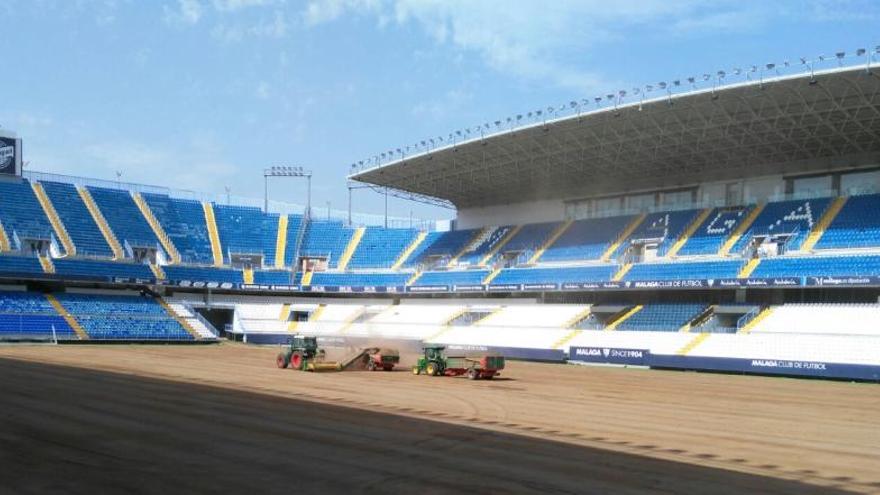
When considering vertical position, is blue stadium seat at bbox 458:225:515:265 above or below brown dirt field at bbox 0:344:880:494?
above

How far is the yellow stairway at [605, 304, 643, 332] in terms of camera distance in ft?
168

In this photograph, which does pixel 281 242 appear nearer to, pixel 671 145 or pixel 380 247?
pixel 380 247

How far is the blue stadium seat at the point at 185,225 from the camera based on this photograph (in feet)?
227

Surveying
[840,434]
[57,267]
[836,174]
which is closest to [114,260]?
[57,267]

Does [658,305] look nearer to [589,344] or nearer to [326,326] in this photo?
[589,344]

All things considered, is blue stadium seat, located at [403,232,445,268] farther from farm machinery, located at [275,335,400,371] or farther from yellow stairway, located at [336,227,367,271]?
farm machinery, located at [275,335,400,371]

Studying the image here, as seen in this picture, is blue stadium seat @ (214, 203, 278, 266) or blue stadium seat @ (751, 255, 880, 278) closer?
blue stadium seat @ (751, 255, 880, 278)

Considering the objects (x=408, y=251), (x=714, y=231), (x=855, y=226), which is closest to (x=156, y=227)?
(x=408, y=251)

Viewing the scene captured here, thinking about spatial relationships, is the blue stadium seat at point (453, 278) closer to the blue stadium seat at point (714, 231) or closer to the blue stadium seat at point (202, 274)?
the blue stadium seat at point (202, 274)

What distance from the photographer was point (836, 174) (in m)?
50.5

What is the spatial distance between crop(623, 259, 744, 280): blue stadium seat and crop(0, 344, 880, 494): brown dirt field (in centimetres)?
1606

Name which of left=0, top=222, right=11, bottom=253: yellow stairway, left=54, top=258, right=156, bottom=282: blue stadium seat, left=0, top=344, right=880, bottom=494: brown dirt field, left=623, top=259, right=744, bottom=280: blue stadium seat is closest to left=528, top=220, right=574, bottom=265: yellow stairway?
left=623, top=259, right=744, bottom=280: blue stadium seat

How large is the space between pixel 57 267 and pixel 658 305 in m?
41.7

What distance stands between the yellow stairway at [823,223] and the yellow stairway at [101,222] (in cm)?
4819
